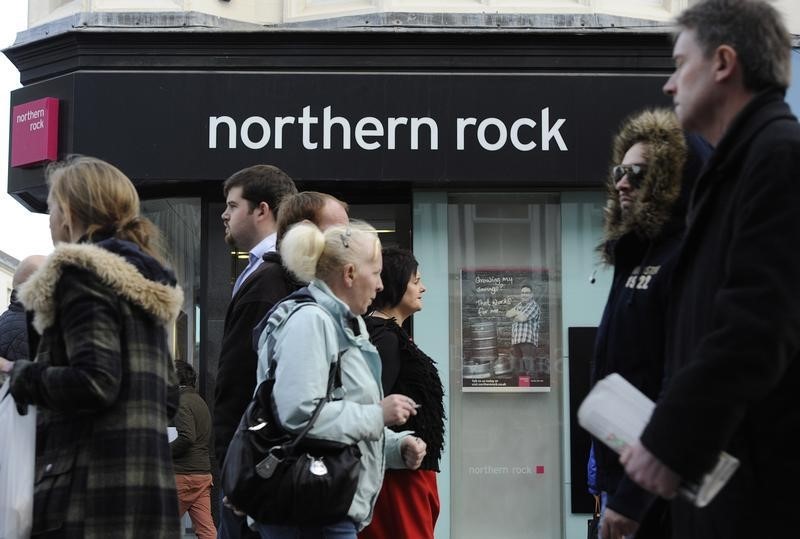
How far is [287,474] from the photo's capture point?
13.3 ft

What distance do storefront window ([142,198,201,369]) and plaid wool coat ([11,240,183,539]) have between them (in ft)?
22.9

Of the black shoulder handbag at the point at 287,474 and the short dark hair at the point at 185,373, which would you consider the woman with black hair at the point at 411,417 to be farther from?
the short dark hair at the point at 185,373

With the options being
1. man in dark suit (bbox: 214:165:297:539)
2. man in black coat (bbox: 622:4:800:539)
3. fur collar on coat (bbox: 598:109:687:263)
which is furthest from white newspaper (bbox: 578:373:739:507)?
man in dark suit (bbox: 214:165:297:539)

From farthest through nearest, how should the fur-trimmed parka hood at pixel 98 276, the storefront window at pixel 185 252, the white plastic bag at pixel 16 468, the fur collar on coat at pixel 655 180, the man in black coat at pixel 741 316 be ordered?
the storefront window at pixel 185 252, the fur collar on coat at pixel 655 180, the fur-trimmed parka hood at pixel 98 276, the white plastic bag at pixel 16 468, the man in black coat at pixel 741 316

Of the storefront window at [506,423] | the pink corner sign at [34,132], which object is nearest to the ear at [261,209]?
the storefront window at [506,423]

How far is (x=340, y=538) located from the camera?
4.26 meters

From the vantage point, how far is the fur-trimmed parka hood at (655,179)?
4.30m

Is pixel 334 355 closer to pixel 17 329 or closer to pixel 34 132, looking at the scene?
pixel 17 329

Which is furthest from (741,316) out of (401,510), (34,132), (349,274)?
(34,132)

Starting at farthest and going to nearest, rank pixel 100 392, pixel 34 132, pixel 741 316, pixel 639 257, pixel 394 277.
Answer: pixel 34 132 → pixel 394 277 → pixel 639 257 → pixel 100 392 → pixel 741 316

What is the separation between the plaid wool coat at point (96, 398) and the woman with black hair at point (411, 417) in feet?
5.13

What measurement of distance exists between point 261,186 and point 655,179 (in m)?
1.97

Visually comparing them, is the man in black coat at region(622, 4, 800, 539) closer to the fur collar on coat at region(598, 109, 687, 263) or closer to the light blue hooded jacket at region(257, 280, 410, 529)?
the fur collar on coat at region(598, 109, 687, 263)

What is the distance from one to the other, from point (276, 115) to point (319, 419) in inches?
264
